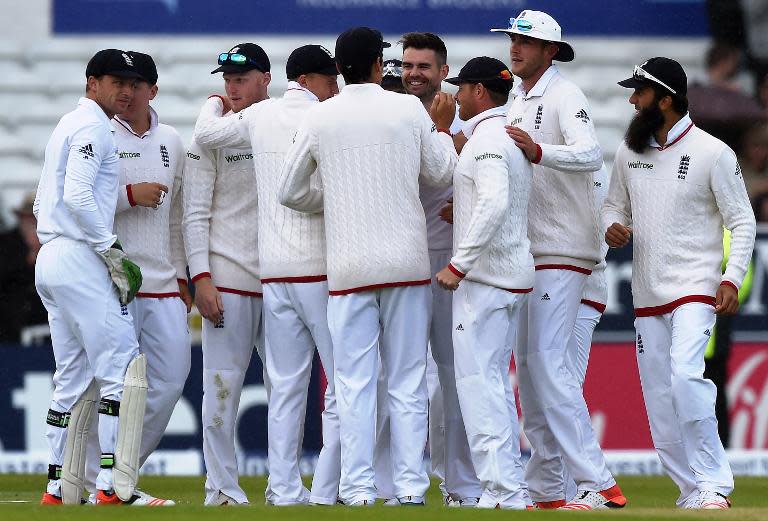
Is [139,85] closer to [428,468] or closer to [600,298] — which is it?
[600,298]

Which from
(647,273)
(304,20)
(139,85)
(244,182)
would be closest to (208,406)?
(244,182)

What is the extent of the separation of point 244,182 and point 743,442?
17.8ft

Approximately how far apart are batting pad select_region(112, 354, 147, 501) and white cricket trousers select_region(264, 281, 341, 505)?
0.78 m

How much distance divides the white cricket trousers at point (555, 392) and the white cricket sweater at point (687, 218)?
1.28 ft

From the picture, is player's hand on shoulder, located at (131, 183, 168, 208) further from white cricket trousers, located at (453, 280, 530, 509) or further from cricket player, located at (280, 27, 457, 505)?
white cricket trousers, located at (453, 280, 530, 509)

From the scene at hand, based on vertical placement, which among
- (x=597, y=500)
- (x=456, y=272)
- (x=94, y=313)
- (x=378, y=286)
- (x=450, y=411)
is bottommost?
(x=597, y=500)

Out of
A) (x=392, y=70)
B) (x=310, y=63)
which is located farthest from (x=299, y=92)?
(x=392, y=70)

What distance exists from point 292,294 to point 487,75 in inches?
56.9

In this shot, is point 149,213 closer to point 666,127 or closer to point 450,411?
point 450,411

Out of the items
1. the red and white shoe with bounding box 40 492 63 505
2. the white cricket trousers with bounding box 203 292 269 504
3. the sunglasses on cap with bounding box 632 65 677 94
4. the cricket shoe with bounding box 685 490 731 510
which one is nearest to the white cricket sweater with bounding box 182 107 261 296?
the white cricket trousers with bounding box 203 292 269 504

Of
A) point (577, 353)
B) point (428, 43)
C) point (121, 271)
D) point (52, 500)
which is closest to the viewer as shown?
point (121, 271)

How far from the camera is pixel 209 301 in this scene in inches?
320

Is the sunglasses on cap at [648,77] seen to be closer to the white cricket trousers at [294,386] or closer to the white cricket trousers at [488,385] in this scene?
the white cricket trousers at [488,385]

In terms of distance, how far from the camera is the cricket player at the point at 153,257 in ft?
26.7
